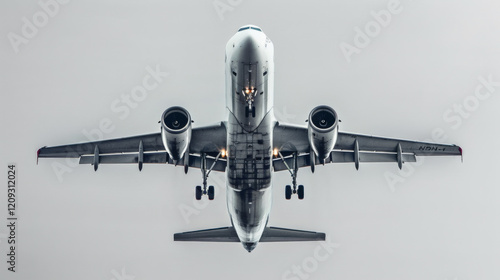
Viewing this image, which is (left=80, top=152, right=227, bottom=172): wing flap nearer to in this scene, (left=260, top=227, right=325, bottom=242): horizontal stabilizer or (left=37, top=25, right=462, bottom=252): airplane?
(left=37, top=25, right=462, bottom=252): airplane

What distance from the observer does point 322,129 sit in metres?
29.4

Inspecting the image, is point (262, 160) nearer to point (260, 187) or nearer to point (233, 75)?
point (260, 187)

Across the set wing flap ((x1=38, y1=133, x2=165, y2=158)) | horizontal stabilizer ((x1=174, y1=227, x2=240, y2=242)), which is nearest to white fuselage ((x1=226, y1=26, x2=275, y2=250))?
horizontal stabilizer ((x1=174, y1=227, x2=240, y2=242))

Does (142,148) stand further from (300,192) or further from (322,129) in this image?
(322,129)

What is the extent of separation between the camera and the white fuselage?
2816 cm

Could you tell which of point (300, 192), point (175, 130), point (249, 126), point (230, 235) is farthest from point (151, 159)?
point (249, 126)

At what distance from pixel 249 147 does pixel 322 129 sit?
3.29 m

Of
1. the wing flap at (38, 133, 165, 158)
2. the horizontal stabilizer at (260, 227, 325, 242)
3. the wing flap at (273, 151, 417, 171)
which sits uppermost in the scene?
the wing flap at (38, 133, 165, 158)

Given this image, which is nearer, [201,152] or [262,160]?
[262,160]

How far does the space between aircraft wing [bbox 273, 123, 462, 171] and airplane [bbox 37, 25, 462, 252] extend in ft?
0.14

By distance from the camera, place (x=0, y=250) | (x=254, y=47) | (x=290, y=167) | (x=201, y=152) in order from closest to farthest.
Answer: (x=254, y=47), (x=201, y=152), (x=290, y=167), (x=0, y=250)

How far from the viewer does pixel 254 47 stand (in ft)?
91.2

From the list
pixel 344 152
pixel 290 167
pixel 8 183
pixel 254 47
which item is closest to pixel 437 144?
pixel 344 152

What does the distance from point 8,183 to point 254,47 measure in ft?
69.4
